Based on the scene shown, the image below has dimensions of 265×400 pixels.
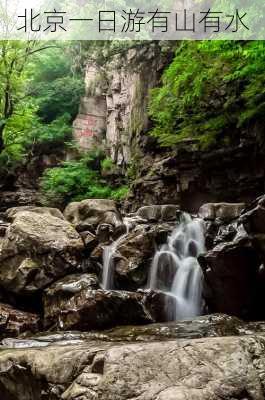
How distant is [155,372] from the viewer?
3.46 metres

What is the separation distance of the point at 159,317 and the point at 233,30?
6.26m

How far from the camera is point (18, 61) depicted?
44.0 feet

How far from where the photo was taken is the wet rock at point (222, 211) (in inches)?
407

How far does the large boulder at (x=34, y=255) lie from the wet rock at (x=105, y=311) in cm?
138

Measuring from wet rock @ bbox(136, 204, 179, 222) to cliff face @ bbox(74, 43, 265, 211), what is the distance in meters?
1.65

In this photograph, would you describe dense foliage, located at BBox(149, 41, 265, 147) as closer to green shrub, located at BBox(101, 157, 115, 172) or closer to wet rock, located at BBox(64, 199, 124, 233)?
wet rock, located at BBox(64, 199, 124, 233)

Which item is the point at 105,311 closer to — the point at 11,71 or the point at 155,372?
the point at 155,372

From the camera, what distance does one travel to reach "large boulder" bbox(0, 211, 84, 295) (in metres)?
8.40

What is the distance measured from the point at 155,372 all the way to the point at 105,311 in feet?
11.4

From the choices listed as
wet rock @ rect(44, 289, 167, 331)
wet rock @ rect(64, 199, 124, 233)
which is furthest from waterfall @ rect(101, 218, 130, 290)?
wet rock @ rect(44, 289, 167, 331)

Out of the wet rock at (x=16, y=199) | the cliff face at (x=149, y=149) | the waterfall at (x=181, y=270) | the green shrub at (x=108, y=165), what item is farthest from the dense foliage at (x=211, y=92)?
the wet rock at (x=16, y=199)

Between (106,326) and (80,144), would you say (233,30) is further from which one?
(80,144)

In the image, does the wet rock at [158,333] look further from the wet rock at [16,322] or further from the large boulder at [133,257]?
the large boulder at [133,257]

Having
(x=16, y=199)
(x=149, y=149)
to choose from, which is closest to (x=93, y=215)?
(x=149, y=149)
